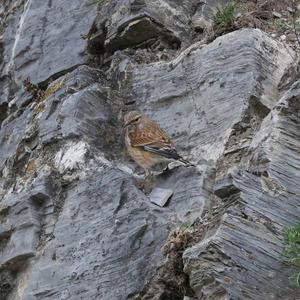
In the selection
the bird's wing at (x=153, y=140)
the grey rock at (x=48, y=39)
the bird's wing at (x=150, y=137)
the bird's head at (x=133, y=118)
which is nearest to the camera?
the bird's wing at (x=153, y=140)

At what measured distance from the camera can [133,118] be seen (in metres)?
8.79

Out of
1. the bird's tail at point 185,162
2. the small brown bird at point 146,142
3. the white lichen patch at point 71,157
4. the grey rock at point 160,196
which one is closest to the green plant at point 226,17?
the small brown bird at point 146,142

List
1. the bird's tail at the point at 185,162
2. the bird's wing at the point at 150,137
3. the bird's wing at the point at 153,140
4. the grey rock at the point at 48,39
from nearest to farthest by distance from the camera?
the bird's tail at the point at 185,162 < the bird's wing at the point at 153,140 < the bird's wing at the point at 150,137 < the grey rock at the point at 48,39

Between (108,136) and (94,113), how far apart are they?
306 millimetres

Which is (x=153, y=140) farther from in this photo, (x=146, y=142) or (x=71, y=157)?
(x=71, y=157)

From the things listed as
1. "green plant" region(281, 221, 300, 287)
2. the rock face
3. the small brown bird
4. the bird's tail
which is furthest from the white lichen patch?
"green plant" region(281, 221, 300, 287)

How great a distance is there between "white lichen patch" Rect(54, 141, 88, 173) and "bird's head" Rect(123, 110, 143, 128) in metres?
0.53

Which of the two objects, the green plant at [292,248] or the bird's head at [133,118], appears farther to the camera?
the bird's head at [133,118]

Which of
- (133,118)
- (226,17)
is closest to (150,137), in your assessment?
(133,118)

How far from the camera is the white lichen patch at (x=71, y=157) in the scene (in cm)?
858

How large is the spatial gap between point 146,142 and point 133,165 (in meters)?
0.29

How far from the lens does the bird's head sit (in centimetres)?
874

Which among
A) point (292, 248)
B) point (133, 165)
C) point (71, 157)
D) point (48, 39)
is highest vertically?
point (292, 248)

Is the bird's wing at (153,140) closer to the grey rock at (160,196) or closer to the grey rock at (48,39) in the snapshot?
the grey rock at (160,196)
